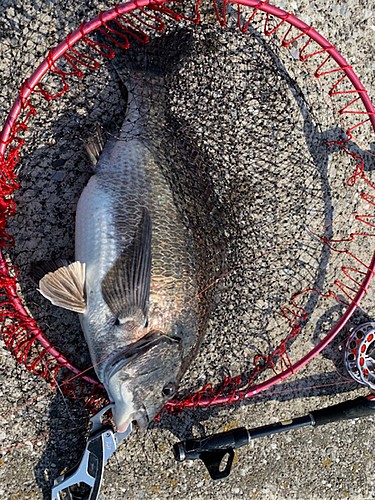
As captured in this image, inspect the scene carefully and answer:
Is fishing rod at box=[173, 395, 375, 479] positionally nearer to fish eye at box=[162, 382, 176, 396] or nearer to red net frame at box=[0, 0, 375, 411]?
red net frame at box=[0, 0, 375, 411]

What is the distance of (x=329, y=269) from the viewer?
8.71 ft

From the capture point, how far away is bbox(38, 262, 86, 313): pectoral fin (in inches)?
78.4

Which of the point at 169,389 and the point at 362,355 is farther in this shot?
the point at 362,355

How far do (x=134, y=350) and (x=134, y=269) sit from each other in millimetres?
366

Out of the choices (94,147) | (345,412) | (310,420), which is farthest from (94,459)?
(94,147)

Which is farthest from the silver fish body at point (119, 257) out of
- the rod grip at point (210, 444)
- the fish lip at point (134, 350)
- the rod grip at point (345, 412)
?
the rod grip at point (345, 412)

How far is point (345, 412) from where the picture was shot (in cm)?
Answer: 260

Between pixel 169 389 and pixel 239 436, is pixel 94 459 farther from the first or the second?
pixel 239 436

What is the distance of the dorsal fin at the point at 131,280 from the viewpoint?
2010 mm

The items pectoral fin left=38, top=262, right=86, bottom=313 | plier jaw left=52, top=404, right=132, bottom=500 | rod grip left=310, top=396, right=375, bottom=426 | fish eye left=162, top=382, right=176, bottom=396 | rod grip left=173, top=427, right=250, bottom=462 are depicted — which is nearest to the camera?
pectoral fin left=38, top=262, right=86, bottom=313

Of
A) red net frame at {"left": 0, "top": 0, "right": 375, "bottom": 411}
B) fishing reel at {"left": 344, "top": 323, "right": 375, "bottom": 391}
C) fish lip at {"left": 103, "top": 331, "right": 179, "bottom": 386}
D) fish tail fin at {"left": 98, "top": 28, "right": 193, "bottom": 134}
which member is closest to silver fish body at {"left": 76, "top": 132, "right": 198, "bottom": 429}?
fish lip at {"left": 103, "top": 331, "right": 179, "bottom": 386}

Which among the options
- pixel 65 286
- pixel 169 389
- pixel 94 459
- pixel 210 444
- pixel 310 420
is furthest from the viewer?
pixel 310 420

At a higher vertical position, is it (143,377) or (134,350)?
(134,350)

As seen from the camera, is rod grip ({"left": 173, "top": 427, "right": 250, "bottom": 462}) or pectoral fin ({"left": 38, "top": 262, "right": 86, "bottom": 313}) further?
rod grip ({"left": 173, "top": 427, "right": 250, "bottom": 462})
